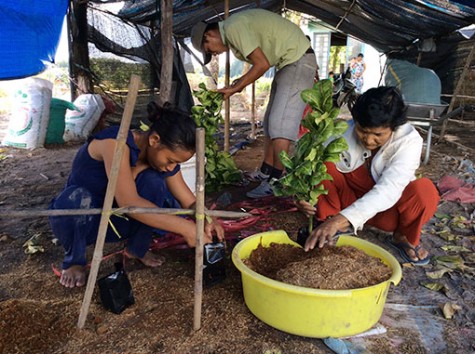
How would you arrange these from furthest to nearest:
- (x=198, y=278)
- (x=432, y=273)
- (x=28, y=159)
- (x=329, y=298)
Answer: (x=28, y=159) < (x=432, y=273) < (x=198, y=278) < (x=329, y=298)

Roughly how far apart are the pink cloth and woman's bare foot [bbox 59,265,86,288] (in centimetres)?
293

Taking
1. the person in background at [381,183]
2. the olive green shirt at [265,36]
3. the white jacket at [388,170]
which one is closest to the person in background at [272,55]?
the olive green shirt at [265,36]

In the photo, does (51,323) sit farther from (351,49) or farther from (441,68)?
(351,49)

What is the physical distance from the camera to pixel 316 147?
5.83 ft

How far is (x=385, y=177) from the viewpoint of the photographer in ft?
6.40

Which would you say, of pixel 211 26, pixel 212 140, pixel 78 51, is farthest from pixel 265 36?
pixel 78 51

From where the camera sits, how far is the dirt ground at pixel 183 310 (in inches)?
62.2

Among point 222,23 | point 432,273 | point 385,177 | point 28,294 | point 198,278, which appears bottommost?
point 28,294

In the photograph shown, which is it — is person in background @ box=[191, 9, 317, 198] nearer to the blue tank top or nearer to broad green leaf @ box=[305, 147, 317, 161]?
broad green leaf @ box=[305, 147, 317, 161]

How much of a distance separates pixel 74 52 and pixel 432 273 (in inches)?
230

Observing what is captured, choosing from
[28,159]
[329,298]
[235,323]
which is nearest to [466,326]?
[329,298]

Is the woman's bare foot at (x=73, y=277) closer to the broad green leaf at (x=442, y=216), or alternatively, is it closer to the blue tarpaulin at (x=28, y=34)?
the blue tarpaulin at (x=28, y=34)

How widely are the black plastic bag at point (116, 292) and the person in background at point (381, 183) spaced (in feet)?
2.78

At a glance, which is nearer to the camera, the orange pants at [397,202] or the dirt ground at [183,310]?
the dirt ground at [183,310]
